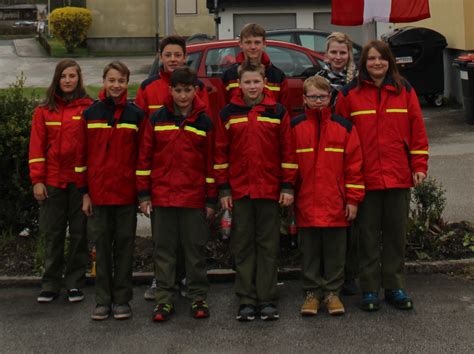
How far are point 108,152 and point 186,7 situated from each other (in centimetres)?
3050

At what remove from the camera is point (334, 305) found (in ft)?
19.2

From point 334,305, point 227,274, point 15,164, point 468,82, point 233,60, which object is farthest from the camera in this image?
point 468,82

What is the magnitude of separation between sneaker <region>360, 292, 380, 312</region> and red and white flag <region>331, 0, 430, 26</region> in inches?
142

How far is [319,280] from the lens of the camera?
596 centimetres

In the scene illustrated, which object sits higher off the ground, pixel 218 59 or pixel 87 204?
pixel 218 59

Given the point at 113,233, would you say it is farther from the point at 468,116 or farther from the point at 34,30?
the point at 34,30

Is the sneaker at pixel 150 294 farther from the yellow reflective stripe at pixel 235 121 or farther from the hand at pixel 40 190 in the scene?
the yellow reflective stripe at pixel 235 121

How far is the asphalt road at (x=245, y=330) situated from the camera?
17.5 ft

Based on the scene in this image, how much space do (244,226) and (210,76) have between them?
7031 mm

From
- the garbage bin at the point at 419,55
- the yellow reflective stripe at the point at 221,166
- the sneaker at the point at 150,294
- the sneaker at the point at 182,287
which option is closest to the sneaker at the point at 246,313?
the sneaker at the point at 182,287

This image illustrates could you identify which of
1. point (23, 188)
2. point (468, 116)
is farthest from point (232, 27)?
point (23, 188)

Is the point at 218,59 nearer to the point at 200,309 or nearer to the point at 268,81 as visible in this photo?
the point at 268,81

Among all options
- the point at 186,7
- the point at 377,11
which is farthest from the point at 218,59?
the point at 186,7

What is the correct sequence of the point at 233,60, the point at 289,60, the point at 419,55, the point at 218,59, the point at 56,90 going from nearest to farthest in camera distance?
the point at 56,90
the point at 233,60
the point at 218,59
the point at 289,60
the point at 419,55
